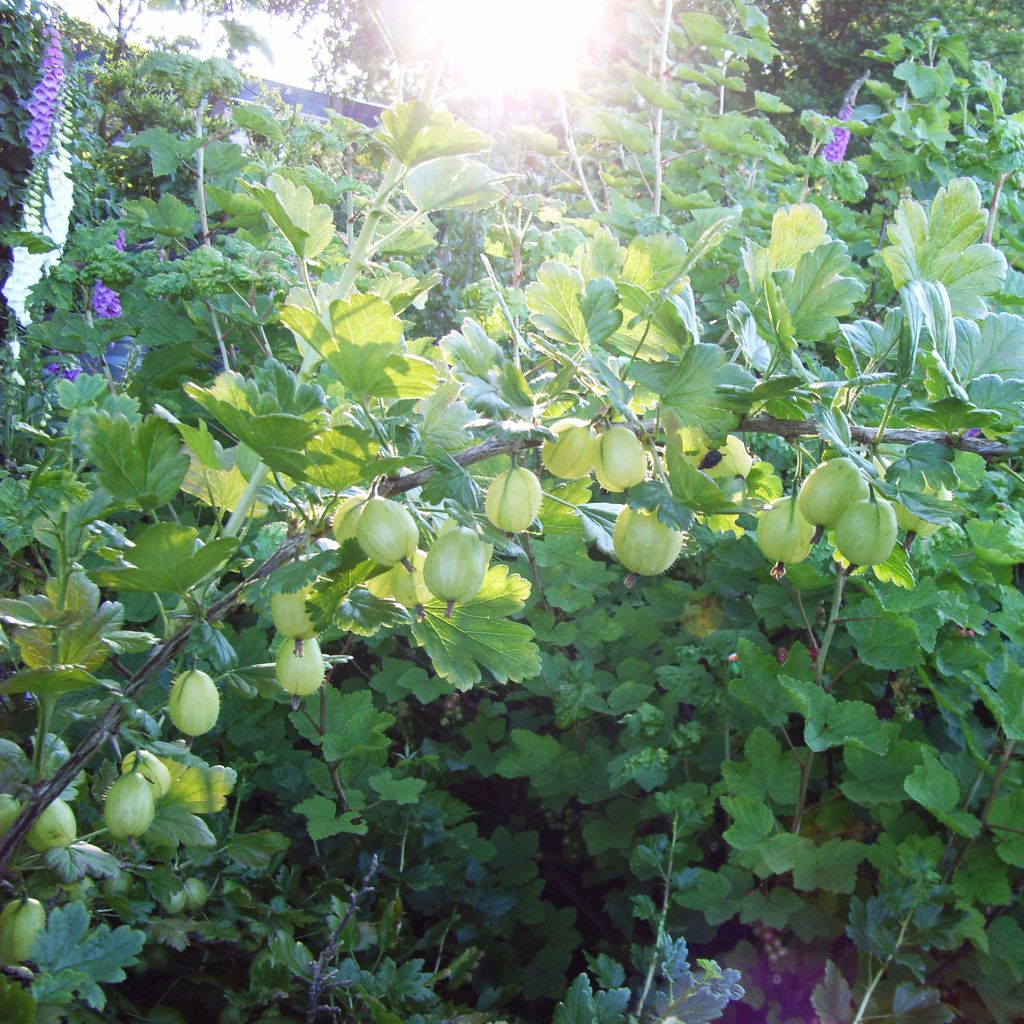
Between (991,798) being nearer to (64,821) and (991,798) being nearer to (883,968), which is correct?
(883,968)

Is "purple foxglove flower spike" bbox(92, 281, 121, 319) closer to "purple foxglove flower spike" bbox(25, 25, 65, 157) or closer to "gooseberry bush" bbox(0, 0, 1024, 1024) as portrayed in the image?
"gooseberry bush" bbox(0, 0, 1024, 1024)

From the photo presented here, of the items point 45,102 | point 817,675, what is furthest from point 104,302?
point 817,675

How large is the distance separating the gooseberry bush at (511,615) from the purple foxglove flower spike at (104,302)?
2 cm

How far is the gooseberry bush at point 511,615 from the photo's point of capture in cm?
64

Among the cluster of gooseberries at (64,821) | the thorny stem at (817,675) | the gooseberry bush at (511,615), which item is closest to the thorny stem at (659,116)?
the gooseberry bush at (511,615)

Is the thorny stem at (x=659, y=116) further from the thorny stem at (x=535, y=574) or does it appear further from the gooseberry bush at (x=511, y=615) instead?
the thorny stem at (x=535, y=574)

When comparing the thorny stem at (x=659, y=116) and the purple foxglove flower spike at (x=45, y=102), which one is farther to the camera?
the purple foxglove flower spike at (x=45, y=102)

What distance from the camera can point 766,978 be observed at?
1273 millimetres

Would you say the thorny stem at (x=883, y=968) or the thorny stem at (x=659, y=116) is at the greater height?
the thorny stem at (x=659, y=116)

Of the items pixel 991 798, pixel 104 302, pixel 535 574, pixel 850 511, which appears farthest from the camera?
pixel 104 302

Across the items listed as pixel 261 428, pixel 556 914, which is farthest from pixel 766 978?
pixel 261 428

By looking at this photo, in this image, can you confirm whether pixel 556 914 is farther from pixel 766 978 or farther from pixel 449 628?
pixel 449 628

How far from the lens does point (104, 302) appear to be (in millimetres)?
2287

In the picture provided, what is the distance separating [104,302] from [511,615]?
1.95m
